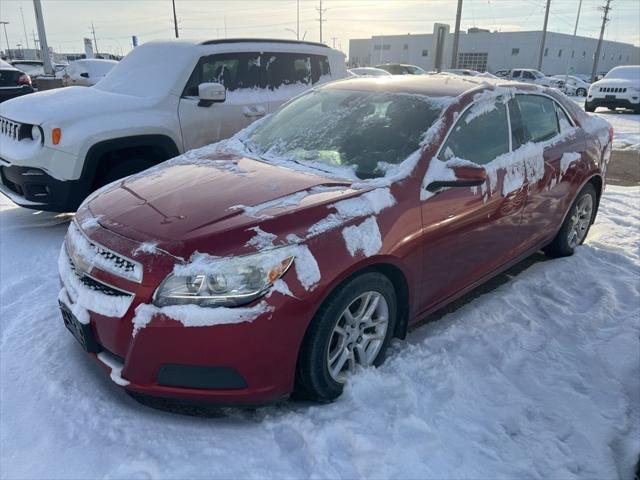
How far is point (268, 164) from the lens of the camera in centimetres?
323

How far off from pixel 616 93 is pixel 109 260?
19.8 meters

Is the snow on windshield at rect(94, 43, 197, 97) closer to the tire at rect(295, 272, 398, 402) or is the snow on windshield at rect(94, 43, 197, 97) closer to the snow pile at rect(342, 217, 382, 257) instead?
the snow pile at rect(342, 217, 382, 257)

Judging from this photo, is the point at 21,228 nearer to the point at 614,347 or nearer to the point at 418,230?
the point at 418,230

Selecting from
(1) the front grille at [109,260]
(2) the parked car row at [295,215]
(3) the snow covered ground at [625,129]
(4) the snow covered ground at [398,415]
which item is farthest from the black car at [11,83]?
(3) the snow covered ground at [625,129]

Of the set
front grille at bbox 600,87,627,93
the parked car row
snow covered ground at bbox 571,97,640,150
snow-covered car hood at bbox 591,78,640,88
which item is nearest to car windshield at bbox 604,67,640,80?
snow-covered car hood at bbox 591,78,640,88

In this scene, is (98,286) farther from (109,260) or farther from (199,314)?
(199,314)

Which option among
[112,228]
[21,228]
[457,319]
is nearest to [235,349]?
[112,228]

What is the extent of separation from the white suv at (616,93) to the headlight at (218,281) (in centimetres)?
1936

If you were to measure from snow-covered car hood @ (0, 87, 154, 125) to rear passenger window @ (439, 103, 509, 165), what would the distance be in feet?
10.6

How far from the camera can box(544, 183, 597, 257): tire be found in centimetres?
455

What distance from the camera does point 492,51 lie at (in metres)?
66.7

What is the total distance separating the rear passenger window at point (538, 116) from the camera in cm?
392

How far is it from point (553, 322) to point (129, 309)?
9.16ft

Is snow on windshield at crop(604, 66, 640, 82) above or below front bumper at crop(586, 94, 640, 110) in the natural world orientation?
above
